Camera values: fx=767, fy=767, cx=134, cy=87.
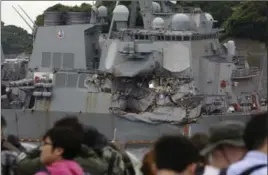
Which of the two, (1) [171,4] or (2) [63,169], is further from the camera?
(1) [171,4]

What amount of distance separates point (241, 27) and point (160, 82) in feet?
24.4

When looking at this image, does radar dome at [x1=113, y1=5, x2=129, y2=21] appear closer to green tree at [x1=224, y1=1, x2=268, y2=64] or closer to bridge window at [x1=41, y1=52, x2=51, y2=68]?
bridge window at [x1=41, y1=52, x2=51, y2=68]

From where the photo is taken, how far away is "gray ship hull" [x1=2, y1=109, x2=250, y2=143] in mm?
24000

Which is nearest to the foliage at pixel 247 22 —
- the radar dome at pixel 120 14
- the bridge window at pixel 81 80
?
the radar dome at pixel 120 14

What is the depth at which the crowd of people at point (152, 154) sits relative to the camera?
140 inches

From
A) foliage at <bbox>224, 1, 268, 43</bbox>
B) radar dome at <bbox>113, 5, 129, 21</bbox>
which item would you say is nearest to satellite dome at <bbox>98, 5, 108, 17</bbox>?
radar dome at <bbox>113, 5, 129, 21</bbox>

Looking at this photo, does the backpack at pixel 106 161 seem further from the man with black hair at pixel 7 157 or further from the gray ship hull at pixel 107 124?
the gray ship hull at pixel 107 124

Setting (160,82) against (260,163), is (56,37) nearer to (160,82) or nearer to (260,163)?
(160,82)

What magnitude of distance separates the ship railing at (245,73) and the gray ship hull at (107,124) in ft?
5.39

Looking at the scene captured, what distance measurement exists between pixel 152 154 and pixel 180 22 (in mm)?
20214

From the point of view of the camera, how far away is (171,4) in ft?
92.3

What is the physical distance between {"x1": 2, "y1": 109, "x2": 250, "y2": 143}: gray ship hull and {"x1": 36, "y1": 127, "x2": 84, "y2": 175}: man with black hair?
61.7 ft

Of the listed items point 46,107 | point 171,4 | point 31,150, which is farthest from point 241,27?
point 31,150

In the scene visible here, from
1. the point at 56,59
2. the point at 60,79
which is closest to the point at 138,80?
the point at 60,79
